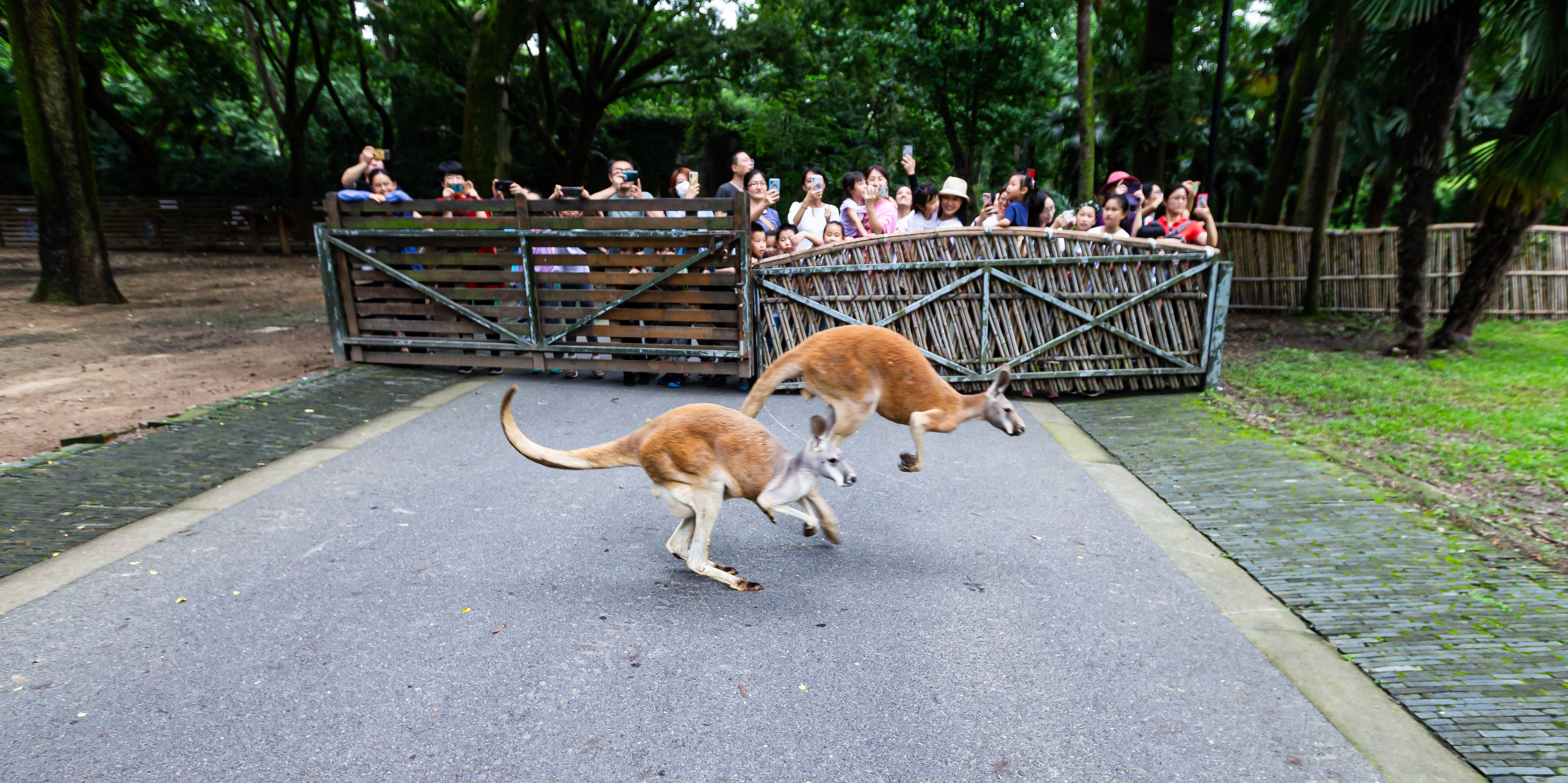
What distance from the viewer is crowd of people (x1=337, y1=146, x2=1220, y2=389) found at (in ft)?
28.0

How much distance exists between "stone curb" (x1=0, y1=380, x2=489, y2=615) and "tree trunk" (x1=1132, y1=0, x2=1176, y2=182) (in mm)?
13517

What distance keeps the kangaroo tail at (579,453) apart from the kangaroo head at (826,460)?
847 millimetres

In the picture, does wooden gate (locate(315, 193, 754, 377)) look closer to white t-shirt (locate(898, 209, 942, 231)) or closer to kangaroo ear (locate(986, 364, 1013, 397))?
white t-shirt (locate(898, 209, 942, 231))

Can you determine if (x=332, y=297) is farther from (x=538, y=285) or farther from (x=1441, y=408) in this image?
(x=1441, y=408)

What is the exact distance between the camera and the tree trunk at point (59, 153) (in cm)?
1144

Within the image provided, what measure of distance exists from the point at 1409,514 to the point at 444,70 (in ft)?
82.1

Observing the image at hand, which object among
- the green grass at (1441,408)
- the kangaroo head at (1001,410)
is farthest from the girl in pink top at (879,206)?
the kangaroo head at (1001,410)

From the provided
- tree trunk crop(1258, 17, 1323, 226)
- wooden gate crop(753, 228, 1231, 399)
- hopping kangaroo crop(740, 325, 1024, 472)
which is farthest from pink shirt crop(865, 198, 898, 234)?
tree trunk crop(1258, 17, 1323, 226)

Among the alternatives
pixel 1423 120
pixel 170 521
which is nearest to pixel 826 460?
pixel 170 521

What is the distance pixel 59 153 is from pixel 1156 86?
58.0 ft

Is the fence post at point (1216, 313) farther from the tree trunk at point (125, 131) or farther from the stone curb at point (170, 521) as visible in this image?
the tree trunk at point (125, 131)

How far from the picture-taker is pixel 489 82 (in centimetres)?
1485

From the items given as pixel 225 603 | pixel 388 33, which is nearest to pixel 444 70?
pixel 388 33

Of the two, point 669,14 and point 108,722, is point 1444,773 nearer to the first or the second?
point 108,722
